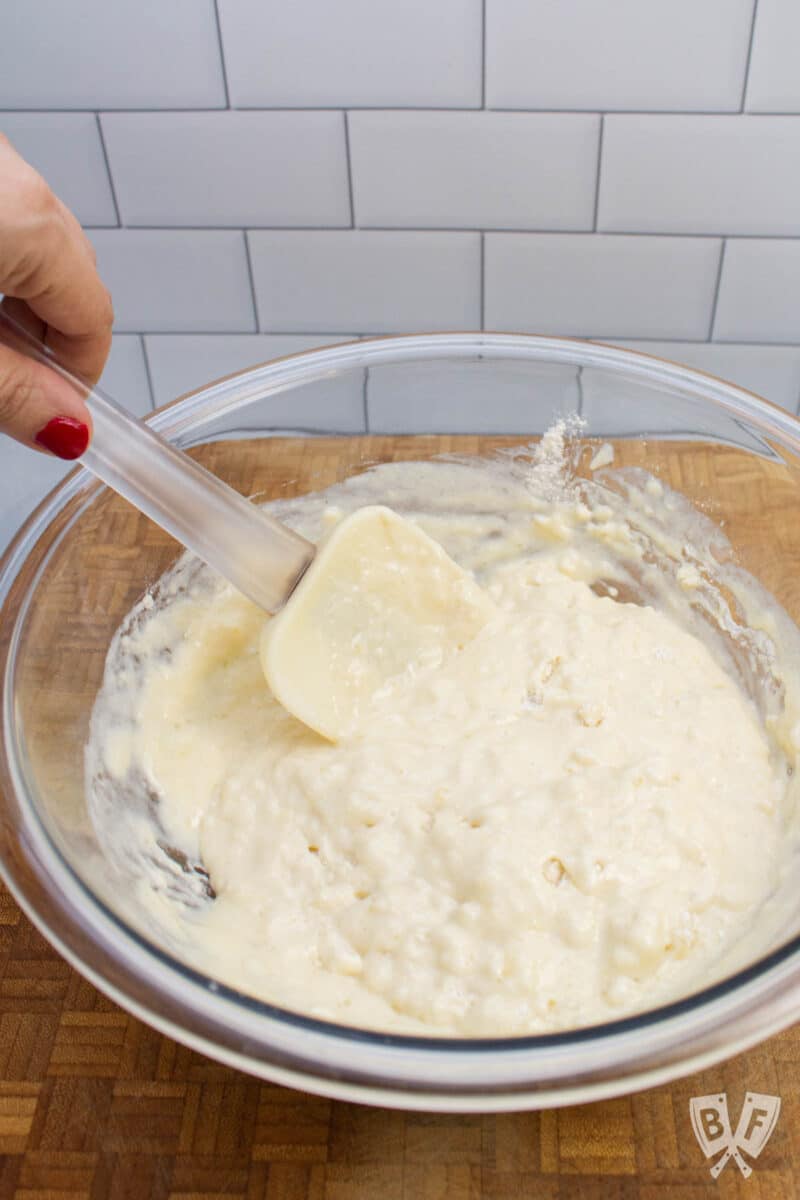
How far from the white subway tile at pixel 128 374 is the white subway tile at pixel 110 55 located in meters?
0.39

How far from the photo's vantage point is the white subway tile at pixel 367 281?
64.1 inches

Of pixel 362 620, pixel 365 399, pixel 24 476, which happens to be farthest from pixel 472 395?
pixel 24 476

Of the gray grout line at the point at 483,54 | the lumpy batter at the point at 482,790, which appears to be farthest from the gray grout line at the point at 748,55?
the lumpy batter at the point at 482,790

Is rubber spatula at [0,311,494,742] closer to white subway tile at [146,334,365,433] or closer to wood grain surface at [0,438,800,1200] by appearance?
wood grain surface at [0,438,800,1200]

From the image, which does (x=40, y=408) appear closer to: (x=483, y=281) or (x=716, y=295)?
(x=483, y=281)

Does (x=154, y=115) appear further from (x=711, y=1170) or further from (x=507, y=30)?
(x=711, y=1170)

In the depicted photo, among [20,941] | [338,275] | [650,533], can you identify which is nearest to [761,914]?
[650,533]

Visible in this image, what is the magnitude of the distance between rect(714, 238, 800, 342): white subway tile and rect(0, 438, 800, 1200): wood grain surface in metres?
1.12

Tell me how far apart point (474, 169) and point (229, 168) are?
0.36 m

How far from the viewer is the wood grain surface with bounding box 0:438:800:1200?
0.85 m

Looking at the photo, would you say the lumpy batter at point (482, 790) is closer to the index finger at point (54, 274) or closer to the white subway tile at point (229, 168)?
the index finger at point (54, 274)

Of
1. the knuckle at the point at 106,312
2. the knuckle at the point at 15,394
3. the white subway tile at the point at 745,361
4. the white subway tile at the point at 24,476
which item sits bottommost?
the white subway tile at the point at 24,476

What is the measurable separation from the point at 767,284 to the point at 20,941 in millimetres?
1384

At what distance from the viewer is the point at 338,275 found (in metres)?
1.67
